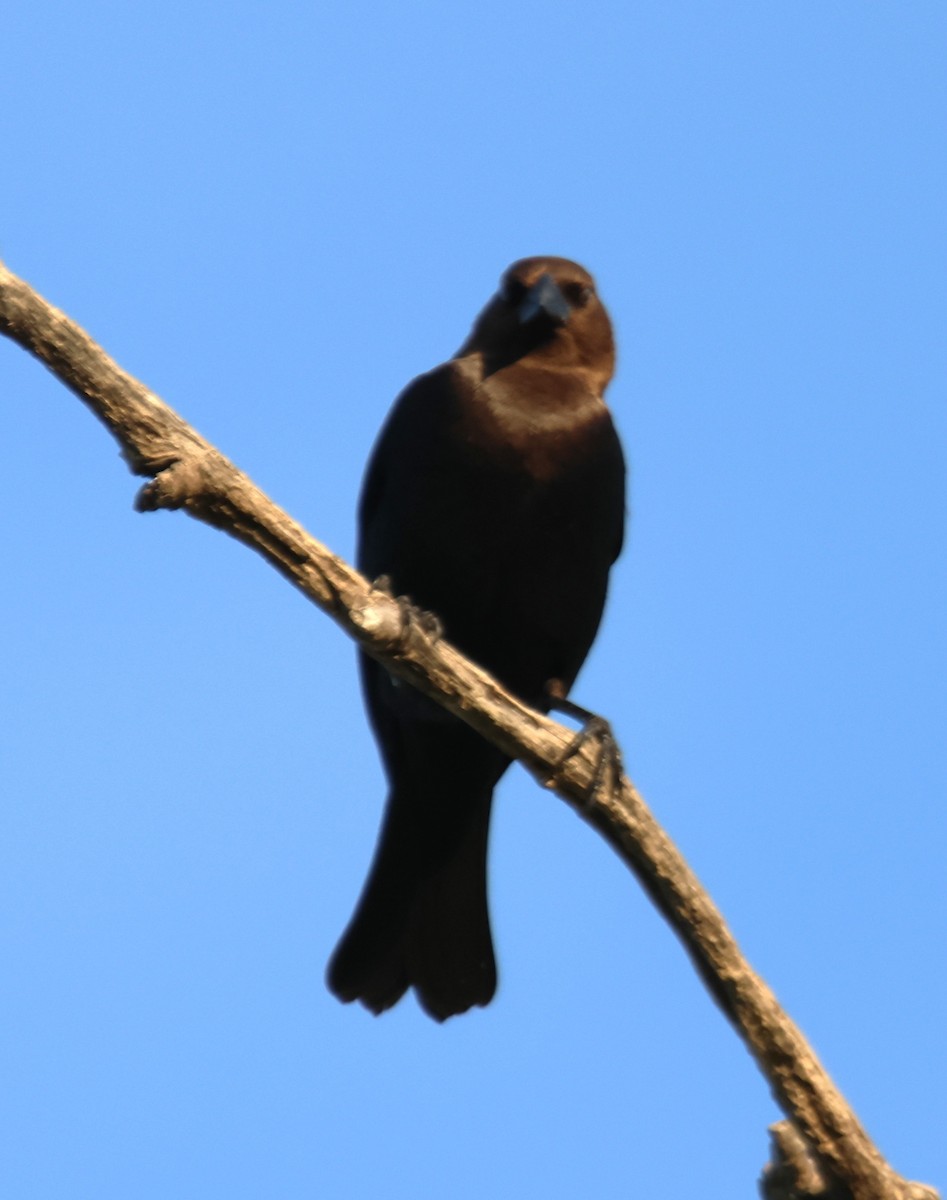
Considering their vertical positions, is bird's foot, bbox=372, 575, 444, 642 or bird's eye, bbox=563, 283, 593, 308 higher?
bird's eye, bbox=563, 283, 593, 308

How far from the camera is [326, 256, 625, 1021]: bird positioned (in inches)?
185

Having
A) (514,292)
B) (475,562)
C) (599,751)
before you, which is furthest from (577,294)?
(599,751)

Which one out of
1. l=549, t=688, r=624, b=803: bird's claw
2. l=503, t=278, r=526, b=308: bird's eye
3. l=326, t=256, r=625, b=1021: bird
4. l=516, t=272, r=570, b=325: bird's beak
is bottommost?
l=549, t=688, r=624, b=803: bird's claw

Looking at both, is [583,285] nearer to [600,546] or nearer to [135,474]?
[600,546]

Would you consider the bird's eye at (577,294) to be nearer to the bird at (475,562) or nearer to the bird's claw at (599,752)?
the bird at (475,562)

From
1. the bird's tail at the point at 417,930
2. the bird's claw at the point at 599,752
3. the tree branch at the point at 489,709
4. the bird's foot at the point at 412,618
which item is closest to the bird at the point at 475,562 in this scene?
the bird's tail at the point at 417,930

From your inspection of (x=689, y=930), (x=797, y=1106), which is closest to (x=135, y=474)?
(x=689, y=930)

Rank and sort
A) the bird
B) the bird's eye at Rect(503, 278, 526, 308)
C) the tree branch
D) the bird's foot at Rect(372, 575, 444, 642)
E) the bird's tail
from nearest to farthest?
the tree branch → the bird's foot at Rect(372, 575, 444, 642) → the bird → the bird's tail → the bird's eye at Rect(503, 278, 526, 308)

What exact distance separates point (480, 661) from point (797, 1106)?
147cm

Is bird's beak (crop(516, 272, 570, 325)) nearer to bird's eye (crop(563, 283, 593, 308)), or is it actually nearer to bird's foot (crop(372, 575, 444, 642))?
bird's eye (crop(563, 283, 593, 308))

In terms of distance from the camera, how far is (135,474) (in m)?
3.55

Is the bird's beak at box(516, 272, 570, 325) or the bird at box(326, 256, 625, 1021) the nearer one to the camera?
the bird at box(326, 256, 625, 1021)

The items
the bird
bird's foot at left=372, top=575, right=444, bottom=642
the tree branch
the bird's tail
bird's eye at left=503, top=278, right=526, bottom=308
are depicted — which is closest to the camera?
the tree branch

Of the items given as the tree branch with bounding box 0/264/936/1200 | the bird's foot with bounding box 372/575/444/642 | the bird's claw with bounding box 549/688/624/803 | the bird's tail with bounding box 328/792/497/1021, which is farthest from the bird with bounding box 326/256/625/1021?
the tree branch with bounding box 0/264/936/1200
